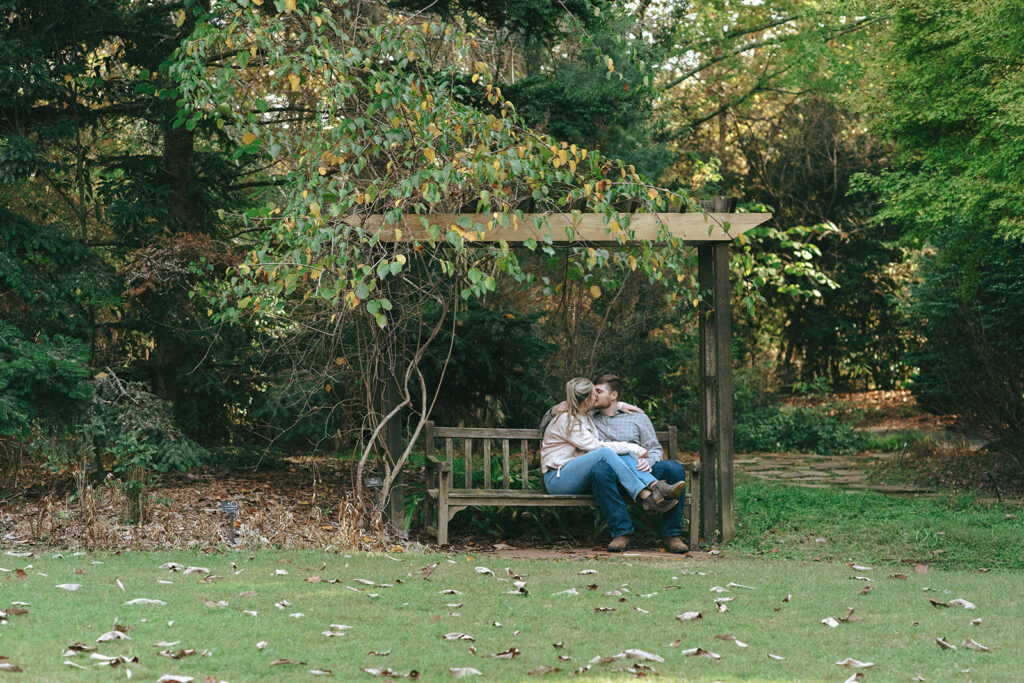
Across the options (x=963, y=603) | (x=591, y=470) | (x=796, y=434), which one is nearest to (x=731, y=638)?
(x=963, y=603)

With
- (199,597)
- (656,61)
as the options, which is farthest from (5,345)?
(656,61)

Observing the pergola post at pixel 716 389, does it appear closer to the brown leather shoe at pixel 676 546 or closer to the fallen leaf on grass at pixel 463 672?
the brown leather shoe at pixel 676 546

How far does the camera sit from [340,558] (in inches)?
233

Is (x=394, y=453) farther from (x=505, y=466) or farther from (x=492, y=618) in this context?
(x=492, y=618)

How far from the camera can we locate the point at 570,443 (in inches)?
281

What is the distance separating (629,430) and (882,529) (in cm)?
189

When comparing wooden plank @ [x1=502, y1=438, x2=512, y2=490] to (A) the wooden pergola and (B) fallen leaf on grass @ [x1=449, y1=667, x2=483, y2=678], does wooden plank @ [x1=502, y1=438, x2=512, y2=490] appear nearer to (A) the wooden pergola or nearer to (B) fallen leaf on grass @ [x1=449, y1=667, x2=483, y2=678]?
(A) the wooden pergola

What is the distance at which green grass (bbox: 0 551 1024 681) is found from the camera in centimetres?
376

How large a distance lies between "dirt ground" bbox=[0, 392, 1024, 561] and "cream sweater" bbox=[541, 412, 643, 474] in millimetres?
627

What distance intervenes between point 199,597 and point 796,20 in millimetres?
15078

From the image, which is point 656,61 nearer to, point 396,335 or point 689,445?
point 689,445

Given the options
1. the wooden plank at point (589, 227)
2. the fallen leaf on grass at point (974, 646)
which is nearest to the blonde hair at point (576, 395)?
the wooden plank at point (589, 227)

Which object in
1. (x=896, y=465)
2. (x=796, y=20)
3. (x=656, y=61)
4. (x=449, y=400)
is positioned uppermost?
(x=796, y=20)

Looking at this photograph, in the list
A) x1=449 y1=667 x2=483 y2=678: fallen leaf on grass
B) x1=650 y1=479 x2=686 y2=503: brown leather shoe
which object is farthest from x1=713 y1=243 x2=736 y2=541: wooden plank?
x1=449 y1=667 x2=483 y2=678: fallen leaf on grass
